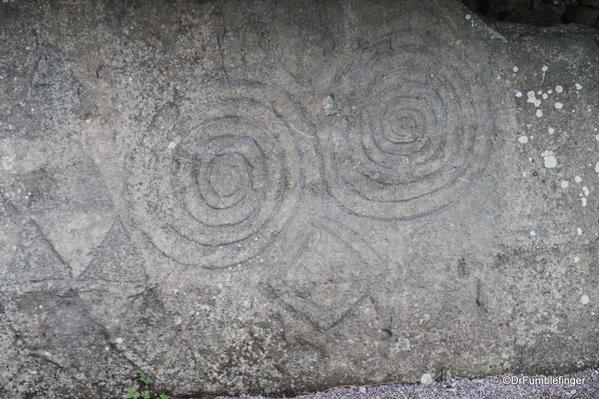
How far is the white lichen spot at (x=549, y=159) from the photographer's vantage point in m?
2.29

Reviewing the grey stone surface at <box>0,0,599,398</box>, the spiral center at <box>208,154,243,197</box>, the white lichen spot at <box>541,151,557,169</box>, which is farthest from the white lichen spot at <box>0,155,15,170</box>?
the white lichen spot at <box>541,151,557,169</box>

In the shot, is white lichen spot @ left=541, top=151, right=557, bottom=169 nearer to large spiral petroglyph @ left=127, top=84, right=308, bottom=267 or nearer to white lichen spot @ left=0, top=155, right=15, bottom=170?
large spiral petroglyph @ left=127, top=84, right=308, bottom=267

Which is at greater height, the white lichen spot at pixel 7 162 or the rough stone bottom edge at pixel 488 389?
the white lichen spot at pixel 7 162

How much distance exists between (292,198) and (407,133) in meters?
0.43

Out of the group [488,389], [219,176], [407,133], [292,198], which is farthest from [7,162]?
[488,389]

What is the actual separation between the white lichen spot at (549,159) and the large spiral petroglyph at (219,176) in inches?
31.9

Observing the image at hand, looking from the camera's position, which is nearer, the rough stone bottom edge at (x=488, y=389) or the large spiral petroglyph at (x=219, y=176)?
the large spiral petroglyph at (x=219, y=176)

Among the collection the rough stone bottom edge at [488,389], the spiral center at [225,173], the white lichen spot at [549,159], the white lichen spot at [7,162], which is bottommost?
the rough stone bottom edge at [488,389]

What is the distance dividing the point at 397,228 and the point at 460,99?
Result: 0.47 meters

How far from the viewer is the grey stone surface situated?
212 cm

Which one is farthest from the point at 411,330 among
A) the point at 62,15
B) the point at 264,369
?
the point at 62,15

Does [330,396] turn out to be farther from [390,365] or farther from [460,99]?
[460,99]

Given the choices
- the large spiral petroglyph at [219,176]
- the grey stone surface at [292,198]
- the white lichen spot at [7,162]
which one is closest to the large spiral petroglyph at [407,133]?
the grey stone surface at [292,198]

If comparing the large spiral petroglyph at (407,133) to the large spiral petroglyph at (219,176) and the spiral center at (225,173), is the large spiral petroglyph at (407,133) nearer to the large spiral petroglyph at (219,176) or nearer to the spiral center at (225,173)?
the large spiral petroglyph at (219,176)
